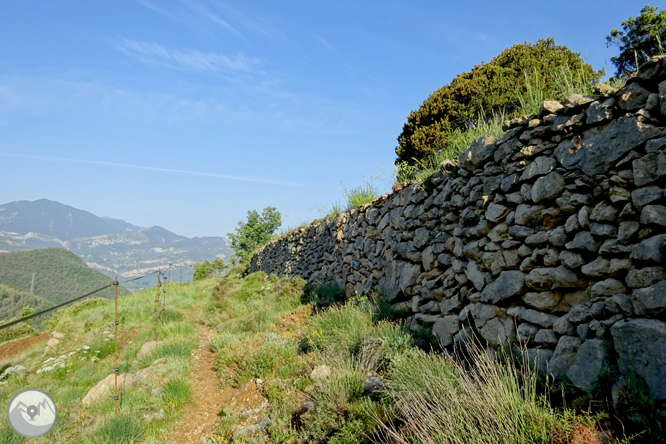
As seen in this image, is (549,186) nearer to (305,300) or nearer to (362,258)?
(362,258)

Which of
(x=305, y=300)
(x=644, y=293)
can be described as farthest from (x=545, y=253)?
(x=305, y=300)

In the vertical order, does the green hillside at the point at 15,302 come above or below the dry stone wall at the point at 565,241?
below

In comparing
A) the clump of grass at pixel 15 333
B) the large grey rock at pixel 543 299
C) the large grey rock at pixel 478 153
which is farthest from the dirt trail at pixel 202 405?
the clump of grass at pixel 15 333

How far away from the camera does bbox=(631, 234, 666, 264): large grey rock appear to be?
2430 mm

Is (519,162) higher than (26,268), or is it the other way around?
(519,162)

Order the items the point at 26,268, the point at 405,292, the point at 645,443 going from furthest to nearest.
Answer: the point at 26,268, the point at 405,292, the point at 645,443

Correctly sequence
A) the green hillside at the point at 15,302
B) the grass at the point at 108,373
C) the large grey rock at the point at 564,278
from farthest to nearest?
the green hillside at the point at 15,302, the grass at the point at 108,373, the large grey rock at the point at 564,278

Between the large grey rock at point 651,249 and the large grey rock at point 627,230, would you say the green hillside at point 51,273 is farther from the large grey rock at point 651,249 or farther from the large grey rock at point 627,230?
the large grey rock at point 651,249

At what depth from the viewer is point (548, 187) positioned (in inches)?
133

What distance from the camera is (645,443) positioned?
2.18 metres

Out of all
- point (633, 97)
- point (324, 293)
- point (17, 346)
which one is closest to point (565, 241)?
point (633, 97)

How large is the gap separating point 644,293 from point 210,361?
6971 millimetres

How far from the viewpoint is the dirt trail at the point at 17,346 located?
432 inches

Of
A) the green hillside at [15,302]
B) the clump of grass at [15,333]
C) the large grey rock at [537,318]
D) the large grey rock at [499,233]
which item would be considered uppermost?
the large grey rock at [499,233]
